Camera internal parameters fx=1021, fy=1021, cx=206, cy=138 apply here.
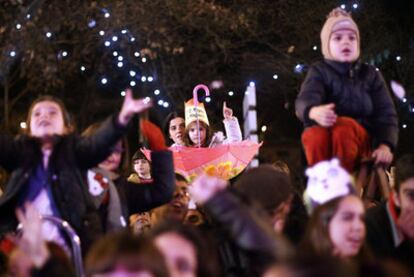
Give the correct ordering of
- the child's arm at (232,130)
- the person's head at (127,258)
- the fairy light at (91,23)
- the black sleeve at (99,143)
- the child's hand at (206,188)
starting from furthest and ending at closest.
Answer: the fairy light at (91,23)
the child's arm at (232,130)
the black sleeve at (99,143)
the child's hand at (206,188)
the person's head at (127,258)

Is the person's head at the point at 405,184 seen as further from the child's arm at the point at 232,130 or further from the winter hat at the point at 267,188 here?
the child's arm at the point at 232,130

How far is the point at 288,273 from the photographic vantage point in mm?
3328

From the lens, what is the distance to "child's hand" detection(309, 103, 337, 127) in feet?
17.6

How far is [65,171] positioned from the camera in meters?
5.46

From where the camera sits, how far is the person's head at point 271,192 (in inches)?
204

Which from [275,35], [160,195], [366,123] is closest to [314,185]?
[366,123]

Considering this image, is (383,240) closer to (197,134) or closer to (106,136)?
(106,136)

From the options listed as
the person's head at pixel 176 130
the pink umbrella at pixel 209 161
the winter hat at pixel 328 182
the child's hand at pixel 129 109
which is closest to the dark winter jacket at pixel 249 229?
the winter hat at pixel 328 182

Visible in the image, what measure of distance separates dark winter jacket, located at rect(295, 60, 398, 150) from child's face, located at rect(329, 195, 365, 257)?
94 cm

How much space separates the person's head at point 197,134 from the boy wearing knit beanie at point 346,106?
116 inches

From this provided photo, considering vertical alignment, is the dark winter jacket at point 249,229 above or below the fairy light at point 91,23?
below

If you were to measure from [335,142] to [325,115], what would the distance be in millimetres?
232

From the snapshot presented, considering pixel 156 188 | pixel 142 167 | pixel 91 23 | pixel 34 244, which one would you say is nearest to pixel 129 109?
pixel 156 188

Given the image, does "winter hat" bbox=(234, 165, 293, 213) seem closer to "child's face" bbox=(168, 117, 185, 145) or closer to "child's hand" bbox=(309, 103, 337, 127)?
"child's hand" bbox=(309, 103, 337, 127)
